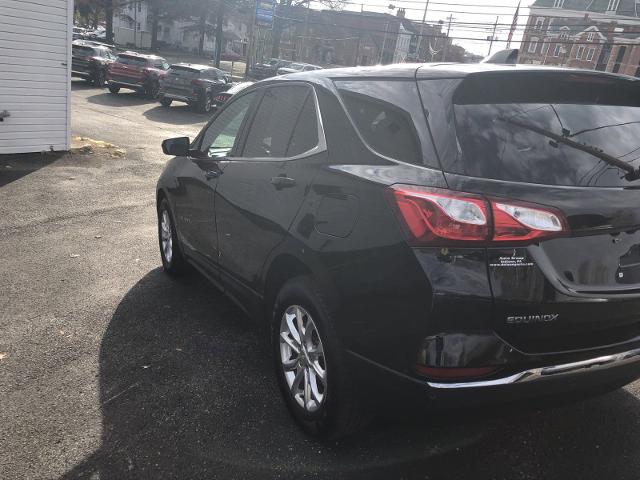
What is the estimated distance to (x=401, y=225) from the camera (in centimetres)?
202

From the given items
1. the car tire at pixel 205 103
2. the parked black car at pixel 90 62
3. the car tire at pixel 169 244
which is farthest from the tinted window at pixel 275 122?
the parked black car at pixel 90 62

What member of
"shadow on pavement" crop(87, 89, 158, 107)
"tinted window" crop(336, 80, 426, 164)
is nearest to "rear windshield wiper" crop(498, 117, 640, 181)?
"tinted window" crop(336, 80, 426, 164)

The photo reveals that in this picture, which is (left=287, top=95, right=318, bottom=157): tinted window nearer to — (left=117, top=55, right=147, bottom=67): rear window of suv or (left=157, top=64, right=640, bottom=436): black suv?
(left=157, top=64, right=640, bottom=436): black suv

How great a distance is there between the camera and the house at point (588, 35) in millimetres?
53656

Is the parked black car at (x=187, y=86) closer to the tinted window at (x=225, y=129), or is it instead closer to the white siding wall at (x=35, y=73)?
the white siding wall at (x=35, y=73)

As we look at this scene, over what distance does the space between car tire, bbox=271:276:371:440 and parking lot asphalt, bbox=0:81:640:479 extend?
0.47 ft

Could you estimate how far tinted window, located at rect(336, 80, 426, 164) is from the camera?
219 centimetres

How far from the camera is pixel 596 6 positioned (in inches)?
2386

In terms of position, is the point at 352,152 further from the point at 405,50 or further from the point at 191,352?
the point at 405,50

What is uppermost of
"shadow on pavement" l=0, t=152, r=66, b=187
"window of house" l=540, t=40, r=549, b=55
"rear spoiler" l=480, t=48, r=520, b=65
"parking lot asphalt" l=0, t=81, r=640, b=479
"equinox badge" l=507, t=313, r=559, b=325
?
"window of house" l=540, t=40, r=549, b=55

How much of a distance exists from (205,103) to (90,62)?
19.8ft

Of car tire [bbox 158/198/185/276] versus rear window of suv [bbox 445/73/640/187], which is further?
car tire [bbox 158/198/185/276]

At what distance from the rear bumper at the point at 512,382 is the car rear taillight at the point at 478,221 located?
56 centimetres

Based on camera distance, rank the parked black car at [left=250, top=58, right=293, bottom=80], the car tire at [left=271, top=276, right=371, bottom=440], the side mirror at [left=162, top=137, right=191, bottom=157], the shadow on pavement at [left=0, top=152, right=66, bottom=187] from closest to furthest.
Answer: the car tire at [left=271, top=276, right=371, bottom=440] → the side mirror at [left=162, top=137, right=191, bottom=157] → the shadow on pavement at [left=0, top=152, right=66, bottom=187] → the parked black car at [left=250, top=58, right=293, bottom=80]
